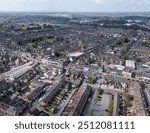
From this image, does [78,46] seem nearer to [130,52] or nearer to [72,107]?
[130,52]

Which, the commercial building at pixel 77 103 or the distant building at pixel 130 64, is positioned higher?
the distant building at pixel 130 64

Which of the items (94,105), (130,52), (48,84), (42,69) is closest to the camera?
(94,105)

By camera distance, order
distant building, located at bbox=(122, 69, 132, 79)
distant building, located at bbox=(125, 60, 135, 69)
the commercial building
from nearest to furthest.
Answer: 1. the commercial building
2. distant building, located at bbox=(122, 69, 132, 79)
3. distant building, located at bbox=(125, 60, 135, 69)

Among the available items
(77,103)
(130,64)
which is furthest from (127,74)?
(77,103)

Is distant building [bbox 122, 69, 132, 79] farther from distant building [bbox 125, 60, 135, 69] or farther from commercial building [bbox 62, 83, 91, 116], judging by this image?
commercial building [bbox 62, 83, 91, 116]

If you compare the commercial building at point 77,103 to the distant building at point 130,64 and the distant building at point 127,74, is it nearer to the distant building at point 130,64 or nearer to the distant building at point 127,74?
the distant building at point 127,74

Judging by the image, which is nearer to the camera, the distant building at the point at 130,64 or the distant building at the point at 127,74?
the distant building at the point at 127,74

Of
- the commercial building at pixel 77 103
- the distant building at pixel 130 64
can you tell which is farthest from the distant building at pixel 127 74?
the commercial building at pixel 77 103

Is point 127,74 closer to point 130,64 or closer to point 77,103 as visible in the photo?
point 130,64

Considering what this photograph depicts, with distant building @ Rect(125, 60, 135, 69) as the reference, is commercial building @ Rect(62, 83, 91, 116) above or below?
below


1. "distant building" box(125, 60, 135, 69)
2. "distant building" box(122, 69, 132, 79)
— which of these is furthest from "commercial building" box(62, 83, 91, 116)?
"distant building" box(125, 60, 135, 69)

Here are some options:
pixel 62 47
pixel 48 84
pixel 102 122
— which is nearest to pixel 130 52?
pixel 62 47
